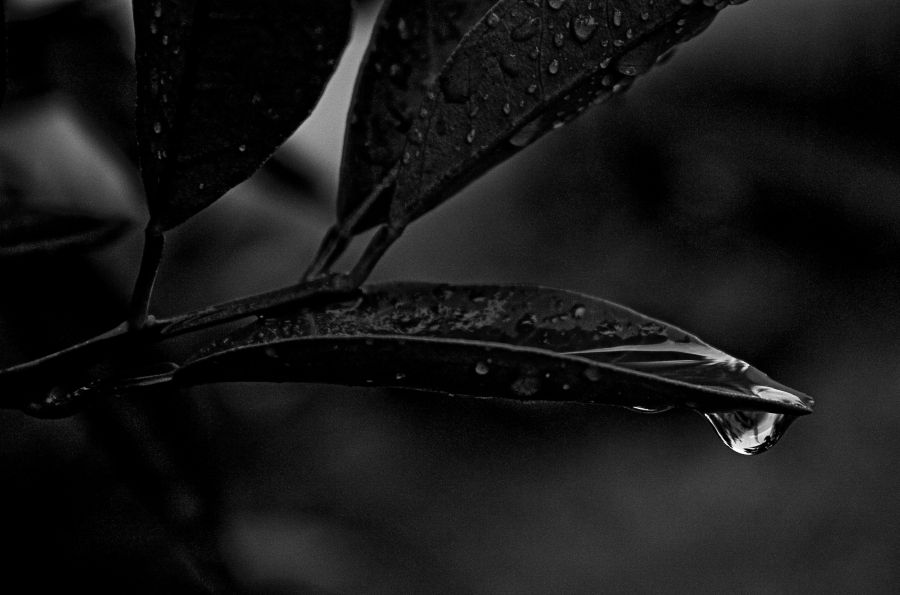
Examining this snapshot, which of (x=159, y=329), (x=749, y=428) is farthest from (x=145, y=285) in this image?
(x=749, y=428)

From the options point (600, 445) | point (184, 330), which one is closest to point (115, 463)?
point (184, 330)

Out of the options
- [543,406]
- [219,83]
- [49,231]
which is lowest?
[543,406]

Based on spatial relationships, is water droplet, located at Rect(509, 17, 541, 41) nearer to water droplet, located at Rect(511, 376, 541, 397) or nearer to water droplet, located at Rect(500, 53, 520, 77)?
water droplet, located at Rect(500, 53, 520, 77)

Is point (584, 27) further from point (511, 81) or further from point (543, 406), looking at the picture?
point (543, 406)

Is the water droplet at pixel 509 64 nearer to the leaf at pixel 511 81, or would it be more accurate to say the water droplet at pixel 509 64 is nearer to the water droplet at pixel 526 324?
the leaf at pixel 511 81

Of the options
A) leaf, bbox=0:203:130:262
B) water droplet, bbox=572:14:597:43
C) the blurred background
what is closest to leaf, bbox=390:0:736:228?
water droplet, bbox=572:14:597:43

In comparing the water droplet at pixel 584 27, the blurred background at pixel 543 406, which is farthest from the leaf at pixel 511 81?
the blurred background at pixel 543 406
